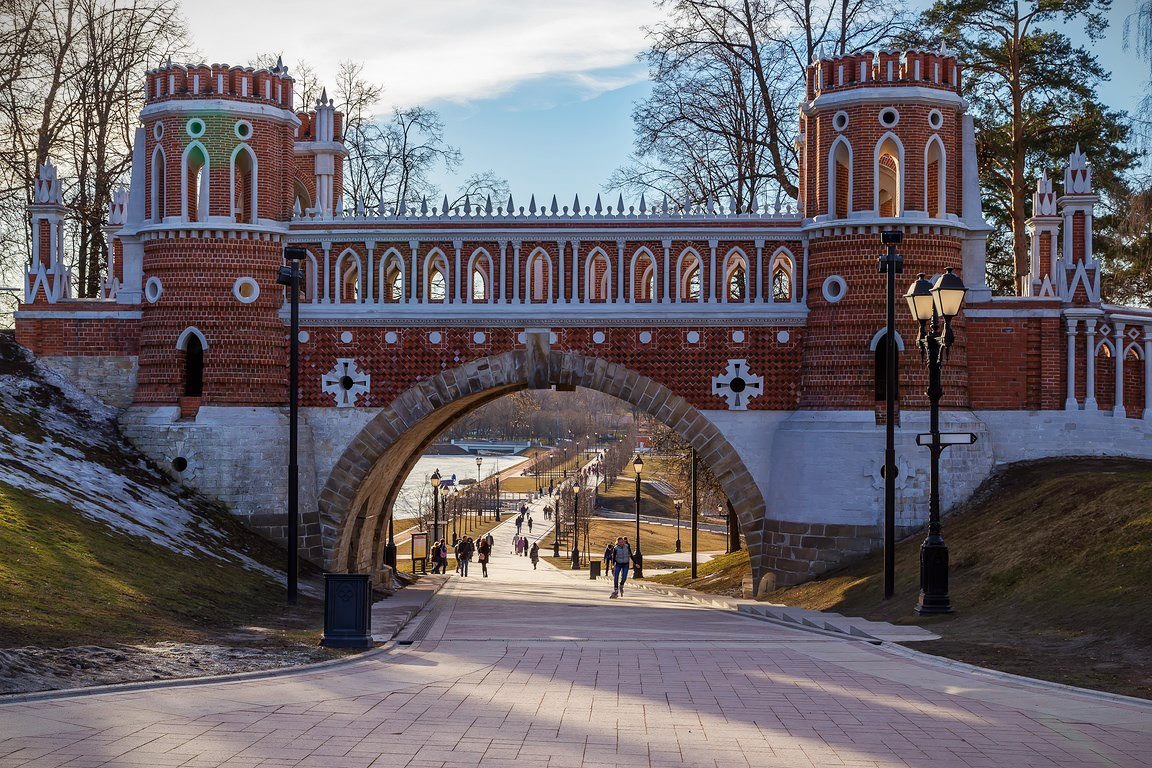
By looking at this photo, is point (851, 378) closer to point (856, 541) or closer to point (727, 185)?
point (856, 541)

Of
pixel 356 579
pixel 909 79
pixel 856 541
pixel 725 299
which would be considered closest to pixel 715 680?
pixel 356 579

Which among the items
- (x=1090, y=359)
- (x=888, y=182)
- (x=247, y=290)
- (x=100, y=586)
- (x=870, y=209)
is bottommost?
(x=100, y=586)

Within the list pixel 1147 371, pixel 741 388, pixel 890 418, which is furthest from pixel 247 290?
pixel 1147 371

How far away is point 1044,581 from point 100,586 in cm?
1082

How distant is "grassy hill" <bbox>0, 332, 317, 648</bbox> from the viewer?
12.6m

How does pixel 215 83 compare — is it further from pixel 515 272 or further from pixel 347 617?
pixel 347 617

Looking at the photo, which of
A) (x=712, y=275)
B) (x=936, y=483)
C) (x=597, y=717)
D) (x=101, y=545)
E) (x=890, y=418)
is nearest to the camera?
(x=597, y=717)

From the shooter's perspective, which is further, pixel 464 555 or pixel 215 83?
pixel 464 555

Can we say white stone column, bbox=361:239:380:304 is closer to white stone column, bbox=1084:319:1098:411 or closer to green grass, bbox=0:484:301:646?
green grass, bbox=0:484:301:646

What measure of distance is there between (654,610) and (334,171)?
44.1 feet

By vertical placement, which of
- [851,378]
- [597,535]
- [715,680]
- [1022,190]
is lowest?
[597,535]

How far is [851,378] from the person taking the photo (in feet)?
73.4

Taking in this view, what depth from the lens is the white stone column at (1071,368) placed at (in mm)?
22469

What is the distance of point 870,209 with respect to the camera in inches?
886
